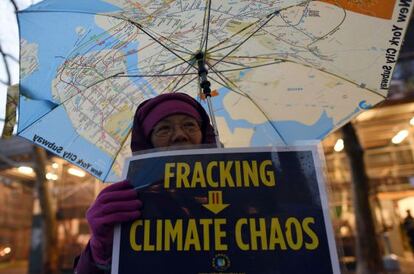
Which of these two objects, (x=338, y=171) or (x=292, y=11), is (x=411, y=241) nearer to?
(x=338, y=171)

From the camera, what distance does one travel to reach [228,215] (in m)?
1.16

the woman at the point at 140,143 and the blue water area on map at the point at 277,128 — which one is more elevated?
the blue water area on map at the point at 277,128

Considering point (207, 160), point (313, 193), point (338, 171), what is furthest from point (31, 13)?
point (338, 171)

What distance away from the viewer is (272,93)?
7.20 ft

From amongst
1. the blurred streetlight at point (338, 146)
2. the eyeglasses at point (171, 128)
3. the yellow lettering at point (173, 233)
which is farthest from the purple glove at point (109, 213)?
the blurred streetlight at point (338, 146)

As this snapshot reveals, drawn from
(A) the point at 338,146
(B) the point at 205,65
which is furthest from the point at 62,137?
(A) the point at 338,146

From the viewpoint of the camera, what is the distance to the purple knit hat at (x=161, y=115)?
1.64 meters

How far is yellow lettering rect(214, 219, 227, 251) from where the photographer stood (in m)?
1.11

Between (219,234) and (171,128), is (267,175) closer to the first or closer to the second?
(219,234)

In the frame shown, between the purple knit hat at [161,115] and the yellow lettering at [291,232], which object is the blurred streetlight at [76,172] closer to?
the purple knit hat at [161,115]

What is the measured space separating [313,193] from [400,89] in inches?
377

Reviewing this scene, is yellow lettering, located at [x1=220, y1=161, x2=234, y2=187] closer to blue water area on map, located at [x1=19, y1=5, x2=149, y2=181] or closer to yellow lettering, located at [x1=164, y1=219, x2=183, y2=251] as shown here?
yellow lettering, located at [x1=164, y1=219, x2=183, y2=251]

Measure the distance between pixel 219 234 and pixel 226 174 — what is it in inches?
8.3

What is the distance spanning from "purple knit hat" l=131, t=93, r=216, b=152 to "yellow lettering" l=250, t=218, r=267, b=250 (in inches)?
24.5
